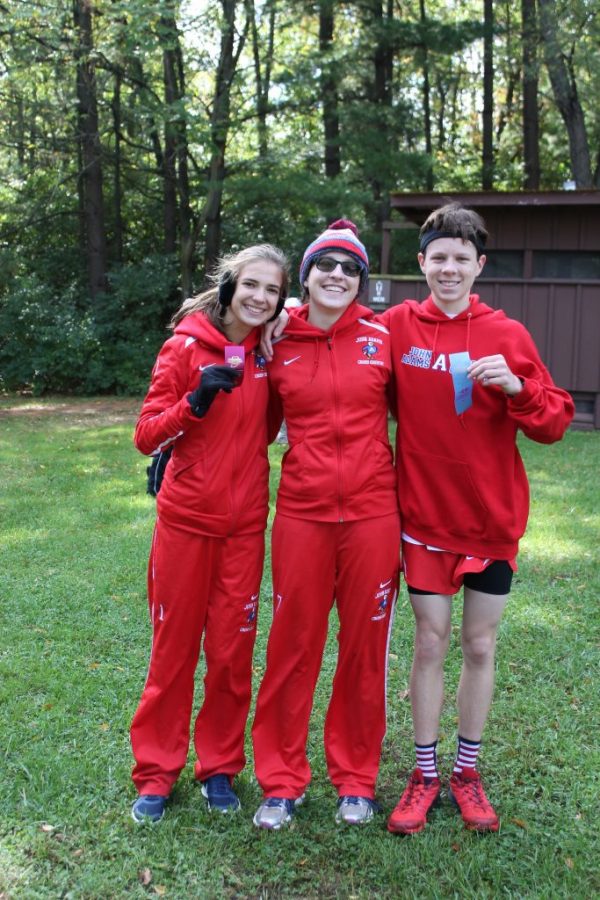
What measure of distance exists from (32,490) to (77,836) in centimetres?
549

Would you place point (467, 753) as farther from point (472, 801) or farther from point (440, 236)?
point (440, 236)

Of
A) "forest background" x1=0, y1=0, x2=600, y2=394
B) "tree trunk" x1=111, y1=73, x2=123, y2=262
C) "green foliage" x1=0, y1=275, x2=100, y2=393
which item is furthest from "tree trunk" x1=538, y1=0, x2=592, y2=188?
"green foliage" x1=0, y1=275, x2=100, y2=393

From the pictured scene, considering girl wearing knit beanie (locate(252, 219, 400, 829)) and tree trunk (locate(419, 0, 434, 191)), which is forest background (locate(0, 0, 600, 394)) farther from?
girl wearing knit beanie (locate(252, 219, 400, 829))

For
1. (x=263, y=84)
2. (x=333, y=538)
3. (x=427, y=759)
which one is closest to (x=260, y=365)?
(x=333, y=538)

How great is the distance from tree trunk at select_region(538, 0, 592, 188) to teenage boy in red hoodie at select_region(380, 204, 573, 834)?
13.5m

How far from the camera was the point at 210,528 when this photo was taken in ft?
9.45

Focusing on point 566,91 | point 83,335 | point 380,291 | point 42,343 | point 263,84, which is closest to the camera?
point 380,291

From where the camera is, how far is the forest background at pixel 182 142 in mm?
15359

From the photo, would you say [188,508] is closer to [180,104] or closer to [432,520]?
[432,520]

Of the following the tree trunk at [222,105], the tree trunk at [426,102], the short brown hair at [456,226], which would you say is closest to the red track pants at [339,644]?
the short brown hair at [456,226]

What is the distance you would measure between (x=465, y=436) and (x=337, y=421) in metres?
0.43

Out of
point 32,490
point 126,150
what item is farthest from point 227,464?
point 126,150

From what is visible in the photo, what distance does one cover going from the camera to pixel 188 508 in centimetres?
288

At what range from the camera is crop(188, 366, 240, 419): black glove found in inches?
105
